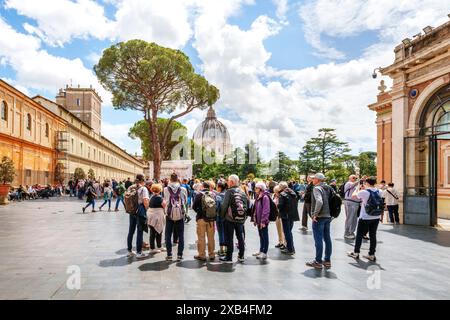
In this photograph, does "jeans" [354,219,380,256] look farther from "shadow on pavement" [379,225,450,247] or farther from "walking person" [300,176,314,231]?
"shadow on pavement" [379,225,450,247]

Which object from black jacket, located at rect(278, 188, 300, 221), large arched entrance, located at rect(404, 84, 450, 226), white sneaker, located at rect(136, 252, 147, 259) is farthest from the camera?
large arched entrance, located at rect(404, 84, 450, 226)

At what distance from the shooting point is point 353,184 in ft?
33.7

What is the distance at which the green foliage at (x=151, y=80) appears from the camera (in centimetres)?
3256

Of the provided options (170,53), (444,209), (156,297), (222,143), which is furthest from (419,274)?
(222,143)

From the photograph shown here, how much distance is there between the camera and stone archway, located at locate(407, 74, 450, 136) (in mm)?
13451

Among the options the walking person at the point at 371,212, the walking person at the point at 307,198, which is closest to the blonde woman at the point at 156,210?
the walking person at the point at 371,212

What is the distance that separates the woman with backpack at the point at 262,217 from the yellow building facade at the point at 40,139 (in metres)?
24.8

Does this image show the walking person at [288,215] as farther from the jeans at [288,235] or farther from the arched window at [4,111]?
the arched window at [4,111]

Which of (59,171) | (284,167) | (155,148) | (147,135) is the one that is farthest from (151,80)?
(284,167)

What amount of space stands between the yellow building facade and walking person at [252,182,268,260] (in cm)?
2478

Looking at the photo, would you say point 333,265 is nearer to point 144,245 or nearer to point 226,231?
point 226,231

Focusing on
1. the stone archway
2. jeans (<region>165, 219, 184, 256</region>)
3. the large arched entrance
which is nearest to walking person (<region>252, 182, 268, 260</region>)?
jeans (<region>165, 219, 184, 256</region>)

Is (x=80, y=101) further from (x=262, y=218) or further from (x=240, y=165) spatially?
(x=262, y=218)
